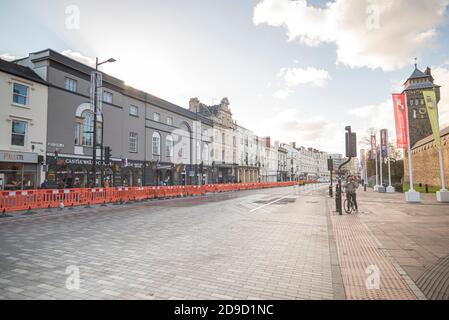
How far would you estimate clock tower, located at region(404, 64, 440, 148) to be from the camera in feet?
193

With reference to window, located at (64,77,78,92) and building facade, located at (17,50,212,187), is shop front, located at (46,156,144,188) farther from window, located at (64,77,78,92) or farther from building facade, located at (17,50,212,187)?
window, located at (64,77,78,92)

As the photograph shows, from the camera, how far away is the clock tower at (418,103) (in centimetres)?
5883

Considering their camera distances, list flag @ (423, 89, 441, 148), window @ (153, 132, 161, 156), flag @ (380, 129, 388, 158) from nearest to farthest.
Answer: flag @ (423, 89, 441, 148) → flag @ (380, 129, 388, 158) → window @ (153, 132, 161, 156)

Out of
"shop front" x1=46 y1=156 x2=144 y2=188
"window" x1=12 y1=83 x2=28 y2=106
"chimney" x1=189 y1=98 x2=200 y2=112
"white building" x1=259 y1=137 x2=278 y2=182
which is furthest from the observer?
"white building" x1=259 y1=137 x2=278 y2=182

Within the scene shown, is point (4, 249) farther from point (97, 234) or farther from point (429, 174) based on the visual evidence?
point (429, 174)

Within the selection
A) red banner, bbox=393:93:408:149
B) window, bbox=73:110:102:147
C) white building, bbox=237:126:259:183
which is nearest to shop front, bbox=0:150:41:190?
window, bbox=73:110:102:147

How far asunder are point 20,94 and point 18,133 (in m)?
2.74

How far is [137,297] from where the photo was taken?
375cm

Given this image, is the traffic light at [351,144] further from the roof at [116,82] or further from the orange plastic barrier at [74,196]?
the roof at [116,82]

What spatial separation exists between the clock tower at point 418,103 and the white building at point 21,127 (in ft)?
224

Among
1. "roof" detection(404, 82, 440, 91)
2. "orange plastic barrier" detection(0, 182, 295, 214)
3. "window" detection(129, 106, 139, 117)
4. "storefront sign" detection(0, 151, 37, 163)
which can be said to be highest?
"roof" detection(404, 82, 440, 91)

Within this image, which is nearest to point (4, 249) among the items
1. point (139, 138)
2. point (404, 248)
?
point (404, 248)

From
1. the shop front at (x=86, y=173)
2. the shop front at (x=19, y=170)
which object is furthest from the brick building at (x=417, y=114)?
the shop front at (x=19, y=170)
